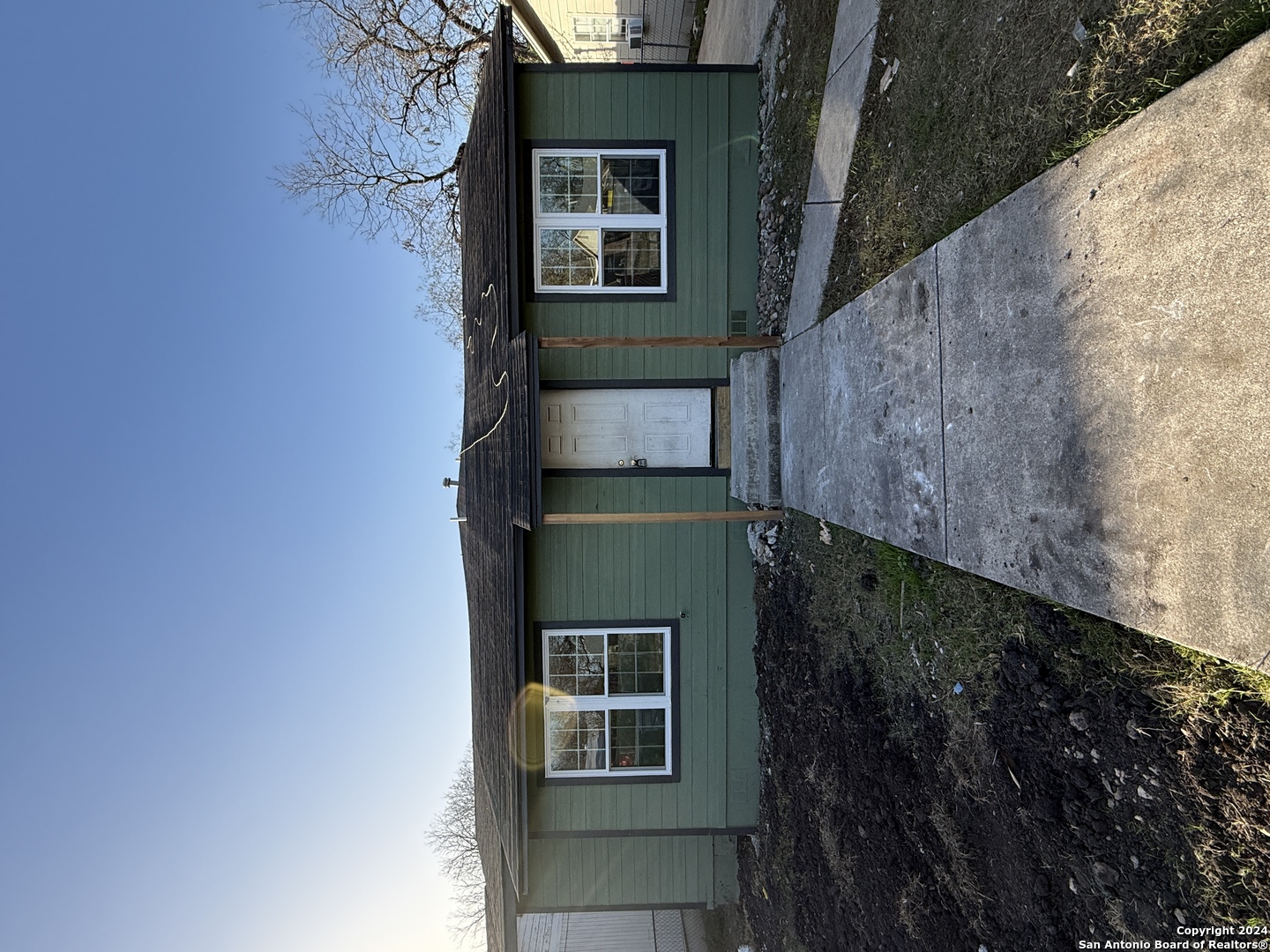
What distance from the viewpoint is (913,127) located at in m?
4.57

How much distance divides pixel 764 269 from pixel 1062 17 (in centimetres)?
439

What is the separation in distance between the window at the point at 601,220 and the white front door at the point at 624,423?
50.1 inches

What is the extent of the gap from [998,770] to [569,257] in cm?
662

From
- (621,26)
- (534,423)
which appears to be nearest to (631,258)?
(534,423)

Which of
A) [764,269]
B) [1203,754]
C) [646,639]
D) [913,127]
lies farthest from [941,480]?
[646,639]

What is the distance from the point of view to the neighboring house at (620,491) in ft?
25.1

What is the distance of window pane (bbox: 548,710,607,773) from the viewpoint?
812 centimetres

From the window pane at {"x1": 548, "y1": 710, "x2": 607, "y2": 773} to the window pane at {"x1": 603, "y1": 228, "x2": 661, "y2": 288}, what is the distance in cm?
533

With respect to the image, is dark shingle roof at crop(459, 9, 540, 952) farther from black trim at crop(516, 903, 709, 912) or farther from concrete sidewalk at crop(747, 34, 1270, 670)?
concrete sidewalk at crop(747, 34, 1270, 670)

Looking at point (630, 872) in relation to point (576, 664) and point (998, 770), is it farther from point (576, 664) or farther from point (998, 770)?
point (998, 770)

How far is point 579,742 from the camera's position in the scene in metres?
8.16

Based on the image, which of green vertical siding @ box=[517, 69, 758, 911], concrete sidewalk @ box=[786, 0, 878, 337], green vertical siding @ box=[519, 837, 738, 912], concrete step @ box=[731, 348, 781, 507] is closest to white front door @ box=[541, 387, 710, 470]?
green vertical siding @ box=[517, 69, 758, 911]

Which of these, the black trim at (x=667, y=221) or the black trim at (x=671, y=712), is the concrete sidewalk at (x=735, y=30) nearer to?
the black trim at (x=667, y=221)

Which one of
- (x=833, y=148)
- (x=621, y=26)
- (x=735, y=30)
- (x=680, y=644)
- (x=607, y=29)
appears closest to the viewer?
(x=833, y=148)
